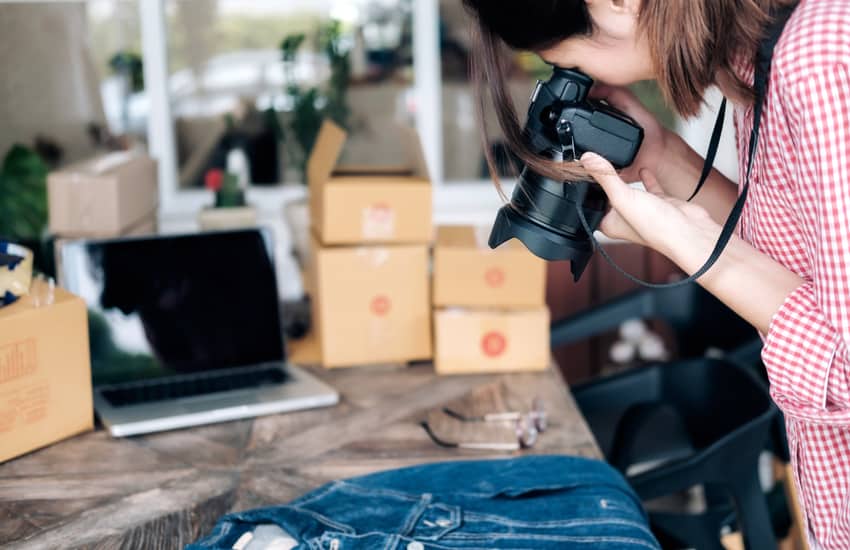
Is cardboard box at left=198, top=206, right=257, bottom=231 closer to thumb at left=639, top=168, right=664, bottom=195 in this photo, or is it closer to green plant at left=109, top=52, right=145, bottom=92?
green plant at left=109, top=52, right=145, bottom=92

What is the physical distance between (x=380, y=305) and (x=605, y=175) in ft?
2.76

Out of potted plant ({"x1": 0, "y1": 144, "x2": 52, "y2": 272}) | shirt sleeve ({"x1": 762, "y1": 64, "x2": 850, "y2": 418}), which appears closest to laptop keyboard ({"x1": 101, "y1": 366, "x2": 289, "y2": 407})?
potted plant ({"x1": 0, "y1": 144, "x2": 52, "y2": 272})

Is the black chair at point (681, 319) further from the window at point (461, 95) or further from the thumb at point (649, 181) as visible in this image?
the thumb at point (649, 181)

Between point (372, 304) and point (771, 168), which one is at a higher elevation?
point (771, 168)

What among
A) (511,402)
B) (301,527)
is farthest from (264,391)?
(301,527)

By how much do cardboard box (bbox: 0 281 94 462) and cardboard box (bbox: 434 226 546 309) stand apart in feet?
2.17

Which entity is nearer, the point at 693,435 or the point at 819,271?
the point at 819,271

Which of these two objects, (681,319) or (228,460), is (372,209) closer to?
(228,460)

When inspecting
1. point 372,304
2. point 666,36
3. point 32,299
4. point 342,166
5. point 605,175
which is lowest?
point 372,304

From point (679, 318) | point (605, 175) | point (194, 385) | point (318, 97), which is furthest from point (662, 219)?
point (318, 97)

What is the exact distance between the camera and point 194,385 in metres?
1.65

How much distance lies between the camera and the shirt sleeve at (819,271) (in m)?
0.81

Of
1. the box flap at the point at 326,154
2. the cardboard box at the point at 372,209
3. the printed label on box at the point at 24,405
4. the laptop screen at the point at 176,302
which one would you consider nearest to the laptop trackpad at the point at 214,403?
the laptop screen at the point at 176,302

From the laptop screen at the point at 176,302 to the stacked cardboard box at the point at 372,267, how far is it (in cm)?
11
